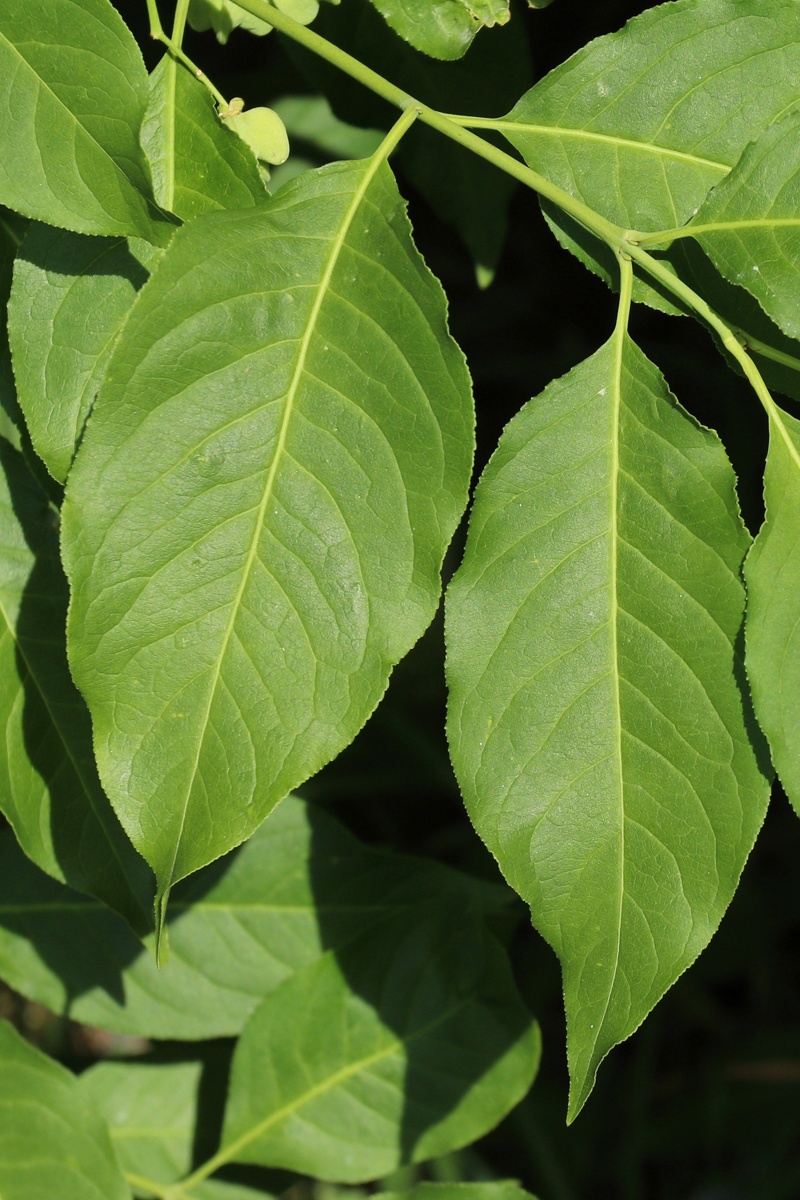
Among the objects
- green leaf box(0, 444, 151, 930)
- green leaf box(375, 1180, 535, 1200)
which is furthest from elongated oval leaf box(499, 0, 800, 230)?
green leaf box(375, 1180, 535, 1200)

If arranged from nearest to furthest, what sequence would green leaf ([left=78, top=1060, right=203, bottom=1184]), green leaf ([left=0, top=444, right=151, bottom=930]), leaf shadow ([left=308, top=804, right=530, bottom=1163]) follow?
green leaf ([left=0, top=444, right=151, bottom=930])
leaf shadow ([left=308, top=804, right=530, bottom=1163])
green leaf ([left=78, top=1060, right=203, bottom=1184])

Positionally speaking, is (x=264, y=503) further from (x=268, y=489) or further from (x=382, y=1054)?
(x=382, y=1054)

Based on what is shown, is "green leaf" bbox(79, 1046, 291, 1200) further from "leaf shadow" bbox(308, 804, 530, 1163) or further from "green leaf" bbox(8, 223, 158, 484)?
"green leaf" bbox(8, 223, 158, 484)

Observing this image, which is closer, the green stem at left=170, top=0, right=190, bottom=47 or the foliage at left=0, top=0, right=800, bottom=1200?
the foliage at left=0, top=0, right=800, bottom=1200

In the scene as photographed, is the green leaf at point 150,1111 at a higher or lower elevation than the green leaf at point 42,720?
lower

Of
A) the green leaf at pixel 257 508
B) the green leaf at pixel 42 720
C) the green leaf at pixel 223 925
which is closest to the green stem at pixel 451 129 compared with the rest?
the green leaf at pixel 257 508

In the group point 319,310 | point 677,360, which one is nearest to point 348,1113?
point 319,310

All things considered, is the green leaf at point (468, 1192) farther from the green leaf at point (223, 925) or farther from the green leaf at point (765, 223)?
the green leaf at point (765, 223)
